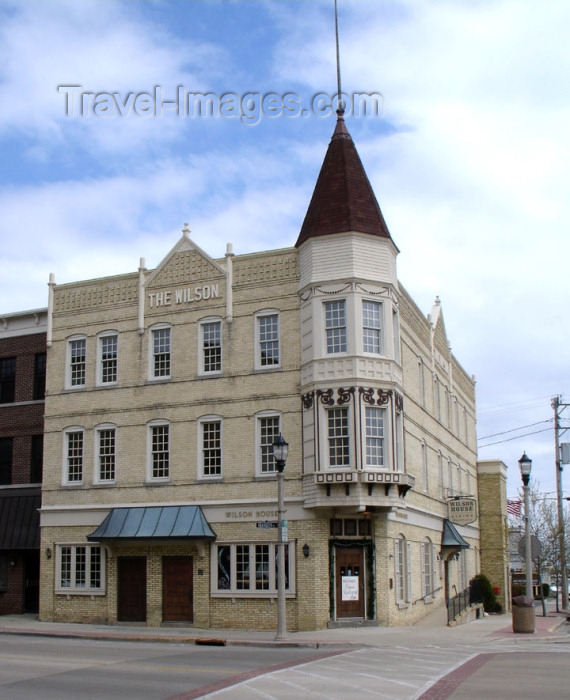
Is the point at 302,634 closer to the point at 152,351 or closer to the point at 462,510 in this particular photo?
the point at 152,351

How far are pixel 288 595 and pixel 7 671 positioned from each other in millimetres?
12608

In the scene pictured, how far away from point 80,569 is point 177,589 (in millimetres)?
4028

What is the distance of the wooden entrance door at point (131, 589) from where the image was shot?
30.5m

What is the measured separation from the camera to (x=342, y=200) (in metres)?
29.9

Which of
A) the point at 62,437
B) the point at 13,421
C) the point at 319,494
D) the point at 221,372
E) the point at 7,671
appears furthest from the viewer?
the point at 13,421

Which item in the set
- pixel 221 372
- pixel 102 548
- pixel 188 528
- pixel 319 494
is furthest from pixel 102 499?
pixel 319 494

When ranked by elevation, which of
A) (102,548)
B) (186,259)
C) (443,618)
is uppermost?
(186,259)

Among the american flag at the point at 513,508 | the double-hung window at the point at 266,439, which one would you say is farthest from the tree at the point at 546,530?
the double-hung window at the point at 266,439

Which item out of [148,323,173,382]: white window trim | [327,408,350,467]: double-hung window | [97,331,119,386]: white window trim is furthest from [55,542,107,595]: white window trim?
[327,408,350,467]: double-hung window

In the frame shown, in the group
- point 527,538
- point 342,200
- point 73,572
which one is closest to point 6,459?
point 73,572

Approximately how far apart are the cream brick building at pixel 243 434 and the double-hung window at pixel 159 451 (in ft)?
0.23

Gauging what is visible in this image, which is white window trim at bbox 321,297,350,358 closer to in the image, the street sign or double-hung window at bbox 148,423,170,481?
the street sign

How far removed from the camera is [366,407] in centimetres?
2828

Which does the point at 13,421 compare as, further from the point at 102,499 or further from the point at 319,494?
the point at 319,494
